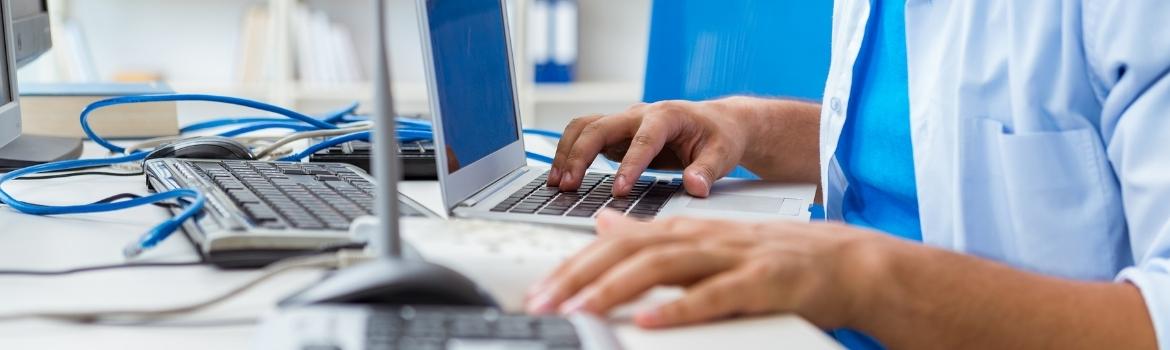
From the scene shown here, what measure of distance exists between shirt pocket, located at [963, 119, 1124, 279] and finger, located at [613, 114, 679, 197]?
11.8 inches

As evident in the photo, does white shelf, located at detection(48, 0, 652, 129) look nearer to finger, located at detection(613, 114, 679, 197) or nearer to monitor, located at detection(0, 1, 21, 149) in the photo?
monitor, located at detection(0, 1, 21, 149)

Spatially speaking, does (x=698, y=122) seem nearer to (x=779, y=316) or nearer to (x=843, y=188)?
(x=843, y=188)

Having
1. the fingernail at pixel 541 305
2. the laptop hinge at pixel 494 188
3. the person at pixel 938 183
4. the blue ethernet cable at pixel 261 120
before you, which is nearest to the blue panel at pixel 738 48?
the person at pixel 938 183

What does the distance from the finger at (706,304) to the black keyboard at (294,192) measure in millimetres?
279

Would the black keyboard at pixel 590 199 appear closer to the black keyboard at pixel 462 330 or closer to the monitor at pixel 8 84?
the black keyboard at pixel 462 330

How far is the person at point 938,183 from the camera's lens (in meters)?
0.58

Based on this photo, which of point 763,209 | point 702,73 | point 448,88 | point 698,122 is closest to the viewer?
point 448,88

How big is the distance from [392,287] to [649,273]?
0.13 m

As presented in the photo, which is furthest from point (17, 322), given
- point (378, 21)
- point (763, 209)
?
point (763, 209)

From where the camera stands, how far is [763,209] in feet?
3.18

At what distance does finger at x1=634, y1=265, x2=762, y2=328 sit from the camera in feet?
1.72

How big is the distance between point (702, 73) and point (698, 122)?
716 mm

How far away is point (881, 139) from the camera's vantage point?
1.09m

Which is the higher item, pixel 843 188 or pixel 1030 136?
pixel 1030 136
